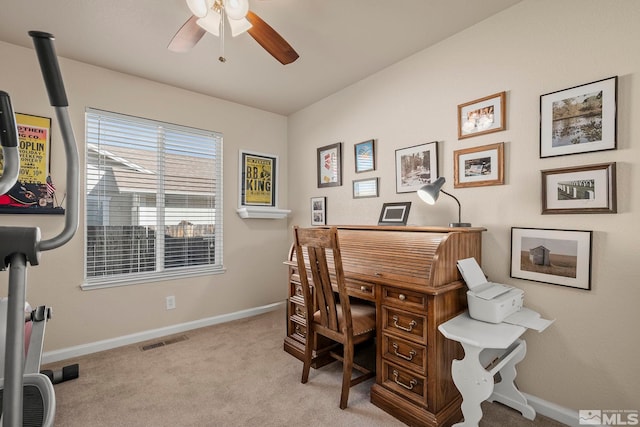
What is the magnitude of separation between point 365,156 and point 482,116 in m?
1.10

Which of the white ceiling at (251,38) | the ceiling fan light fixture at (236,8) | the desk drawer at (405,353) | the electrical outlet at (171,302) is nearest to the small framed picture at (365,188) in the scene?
the white ceiling at (251,38)

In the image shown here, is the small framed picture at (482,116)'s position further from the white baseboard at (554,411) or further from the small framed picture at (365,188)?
the white baseboard at (554,411)

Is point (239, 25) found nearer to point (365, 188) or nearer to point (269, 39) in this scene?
point (269, 39)

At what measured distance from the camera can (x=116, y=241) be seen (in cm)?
285

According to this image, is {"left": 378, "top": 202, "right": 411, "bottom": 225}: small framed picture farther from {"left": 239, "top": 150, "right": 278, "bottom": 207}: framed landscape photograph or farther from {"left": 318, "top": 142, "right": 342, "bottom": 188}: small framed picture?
{"left": 239, "top": 150, "right": 278, "bottom": 207}: framed landscape photograph

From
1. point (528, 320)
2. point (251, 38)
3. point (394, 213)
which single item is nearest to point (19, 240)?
point (528, 320)

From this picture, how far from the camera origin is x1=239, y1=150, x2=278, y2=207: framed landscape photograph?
365 centimetres

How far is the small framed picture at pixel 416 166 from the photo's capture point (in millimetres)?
2396

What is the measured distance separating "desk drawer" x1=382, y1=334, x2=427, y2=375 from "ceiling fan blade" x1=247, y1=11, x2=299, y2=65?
1.91m

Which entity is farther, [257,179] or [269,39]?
[257,179]

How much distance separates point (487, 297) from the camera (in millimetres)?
1684

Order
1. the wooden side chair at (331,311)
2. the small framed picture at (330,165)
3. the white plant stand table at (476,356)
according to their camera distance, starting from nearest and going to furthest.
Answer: the white plant stand table at (476,356)
the wooden side chair at (331,311)
the small framed picture at (330,165)

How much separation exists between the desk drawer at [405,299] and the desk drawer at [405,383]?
1.25ft

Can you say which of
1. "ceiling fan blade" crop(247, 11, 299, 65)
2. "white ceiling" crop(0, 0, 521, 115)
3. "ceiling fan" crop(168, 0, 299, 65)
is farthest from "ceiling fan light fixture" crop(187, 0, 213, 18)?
"white ceiling" crop(0, 0, 521, 115)
